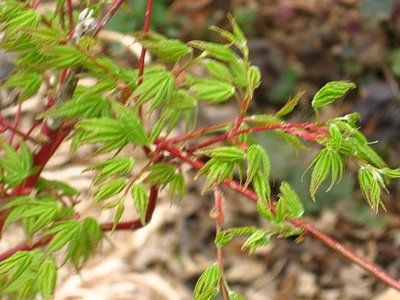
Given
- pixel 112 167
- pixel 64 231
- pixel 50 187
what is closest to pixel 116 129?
pixel 112 167

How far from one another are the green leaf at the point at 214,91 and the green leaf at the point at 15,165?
0.27 meters

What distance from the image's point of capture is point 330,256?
2240 millimetres

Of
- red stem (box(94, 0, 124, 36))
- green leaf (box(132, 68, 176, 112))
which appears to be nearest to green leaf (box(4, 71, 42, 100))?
red stem (box(94, 0, 124, 36))

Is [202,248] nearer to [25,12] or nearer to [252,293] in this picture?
[252,293]

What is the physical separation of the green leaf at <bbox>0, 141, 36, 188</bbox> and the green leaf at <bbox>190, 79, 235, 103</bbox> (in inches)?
10.8

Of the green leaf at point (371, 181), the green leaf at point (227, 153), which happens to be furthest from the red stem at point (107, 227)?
the green leaf at point (371, 181)

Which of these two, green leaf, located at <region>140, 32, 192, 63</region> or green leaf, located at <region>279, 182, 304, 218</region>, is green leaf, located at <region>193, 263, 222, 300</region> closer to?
green leaf, located at <region>279, 182, 304, 218</region>

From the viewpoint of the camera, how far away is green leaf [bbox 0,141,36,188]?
1033 millimetres

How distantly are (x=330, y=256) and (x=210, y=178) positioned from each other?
1.47 m

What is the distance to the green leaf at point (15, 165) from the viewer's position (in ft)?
3.39

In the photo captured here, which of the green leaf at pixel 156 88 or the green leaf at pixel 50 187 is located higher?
the green leaf at pixel 156 88

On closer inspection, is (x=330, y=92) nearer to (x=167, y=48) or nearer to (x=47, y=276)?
(x=167, y=48)

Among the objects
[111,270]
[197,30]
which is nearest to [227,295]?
[111,270]

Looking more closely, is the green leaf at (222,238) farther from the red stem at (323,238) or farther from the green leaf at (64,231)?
the green leaf at (64,231)
